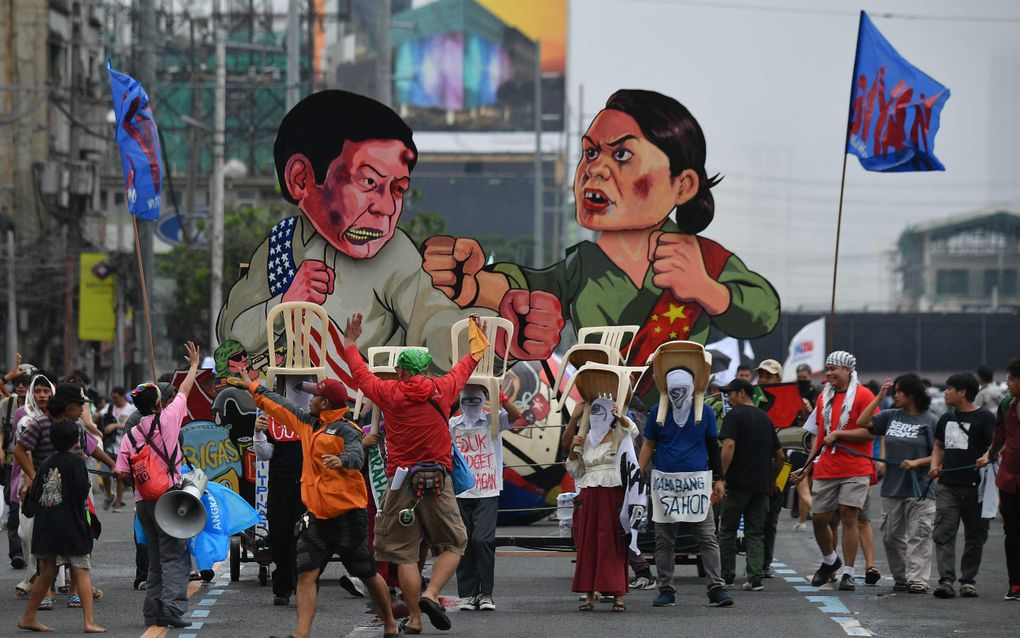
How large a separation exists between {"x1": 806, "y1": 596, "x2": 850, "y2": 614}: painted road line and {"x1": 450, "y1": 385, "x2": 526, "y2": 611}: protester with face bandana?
245cm

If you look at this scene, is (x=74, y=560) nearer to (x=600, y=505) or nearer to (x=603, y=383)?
(x=600, y=505)

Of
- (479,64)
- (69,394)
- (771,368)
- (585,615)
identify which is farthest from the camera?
(479,64)

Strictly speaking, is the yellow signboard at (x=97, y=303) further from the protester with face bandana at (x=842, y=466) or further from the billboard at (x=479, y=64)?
the billboard at (x=479, y=64)

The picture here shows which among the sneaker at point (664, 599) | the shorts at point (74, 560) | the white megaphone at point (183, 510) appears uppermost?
the white megaphone at point (183, 510)

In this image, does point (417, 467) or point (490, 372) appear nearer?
point (417, 467)

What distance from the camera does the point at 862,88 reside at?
1800 centimetres

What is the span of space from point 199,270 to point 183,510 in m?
39.5

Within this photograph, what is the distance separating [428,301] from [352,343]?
536cm

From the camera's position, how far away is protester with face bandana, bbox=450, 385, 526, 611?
1255 cm

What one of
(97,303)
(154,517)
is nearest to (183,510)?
(154,517)

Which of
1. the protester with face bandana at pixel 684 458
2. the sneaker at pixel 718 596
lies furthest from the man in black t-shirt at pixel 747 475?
the sneaker at pixel 718 596

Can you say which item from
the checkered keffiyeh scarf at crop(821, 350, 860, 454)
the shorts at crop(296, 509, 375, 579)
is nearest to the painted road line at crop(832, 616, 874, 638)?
the checkered keffiyeh scarf at crop(821, 350, 860, 454)

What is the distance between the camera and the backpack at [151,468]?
37.6 ft

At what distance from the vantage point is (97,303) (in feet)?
142
